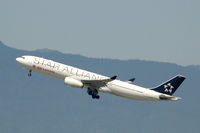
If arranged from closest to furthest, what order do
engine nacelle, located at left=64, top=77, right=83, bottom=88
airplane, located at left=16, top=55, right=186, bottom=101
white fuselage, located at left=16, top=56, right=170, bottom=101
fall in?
engine nacelle, located at left=64, top=77, right=83, bottom=88 → airplane, located at left=16, top=55, right=186, bottom=101 → white fuselage, located at left=16, top=56, right=170, bottom=101

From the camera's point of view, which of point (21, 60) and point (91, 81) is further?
point (21, 60)

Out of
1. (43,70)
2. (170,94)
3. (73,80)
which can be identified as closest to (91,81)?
(73,80)

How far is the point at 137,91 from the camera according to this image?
101 m

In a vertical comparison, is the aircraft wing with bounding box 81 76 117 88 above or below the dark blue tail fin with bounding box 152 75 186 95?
below

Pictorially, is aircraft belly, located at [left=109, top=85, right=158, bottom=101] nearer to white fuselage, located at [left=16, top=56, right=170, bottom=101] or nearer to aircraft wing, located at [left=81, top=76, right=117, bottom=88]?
white fuselage, located at [left=16, top=56, right=170, bottom=101]

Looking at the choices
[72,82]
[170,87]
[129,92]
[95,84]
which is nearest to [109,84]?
[95,84]

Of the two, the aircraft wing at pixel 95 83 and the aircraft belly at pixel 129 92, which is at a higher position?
the aircraft wing at pixel 95 83

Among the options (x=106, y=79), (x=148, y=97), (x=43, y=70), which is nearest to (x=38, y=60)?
(x=43, y=70)

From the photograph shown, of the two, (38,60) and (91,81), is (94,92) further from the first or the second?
(38,60)

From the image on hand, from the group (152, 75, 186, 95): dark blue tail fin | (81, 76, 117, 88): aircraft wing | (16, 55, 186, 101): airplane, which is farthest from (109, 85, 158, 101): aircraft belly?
(152, 75, 186, 95): dark blue tail fin

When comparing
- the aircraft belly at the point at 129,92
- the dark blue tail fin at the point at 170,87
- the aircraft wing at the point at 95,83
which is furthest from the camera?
the dark blue tail fin at the point at 170,87

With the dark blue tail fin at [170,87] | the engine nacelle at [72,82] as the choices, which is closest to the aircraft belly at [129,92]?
the dark blue tail fin at [170,87]

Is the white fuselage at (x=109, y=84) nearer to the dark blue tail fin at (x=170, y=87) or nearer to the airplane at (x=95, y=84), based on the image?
the airplane at (x=95, y=84)

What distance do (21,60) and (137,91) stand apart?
2506cm
